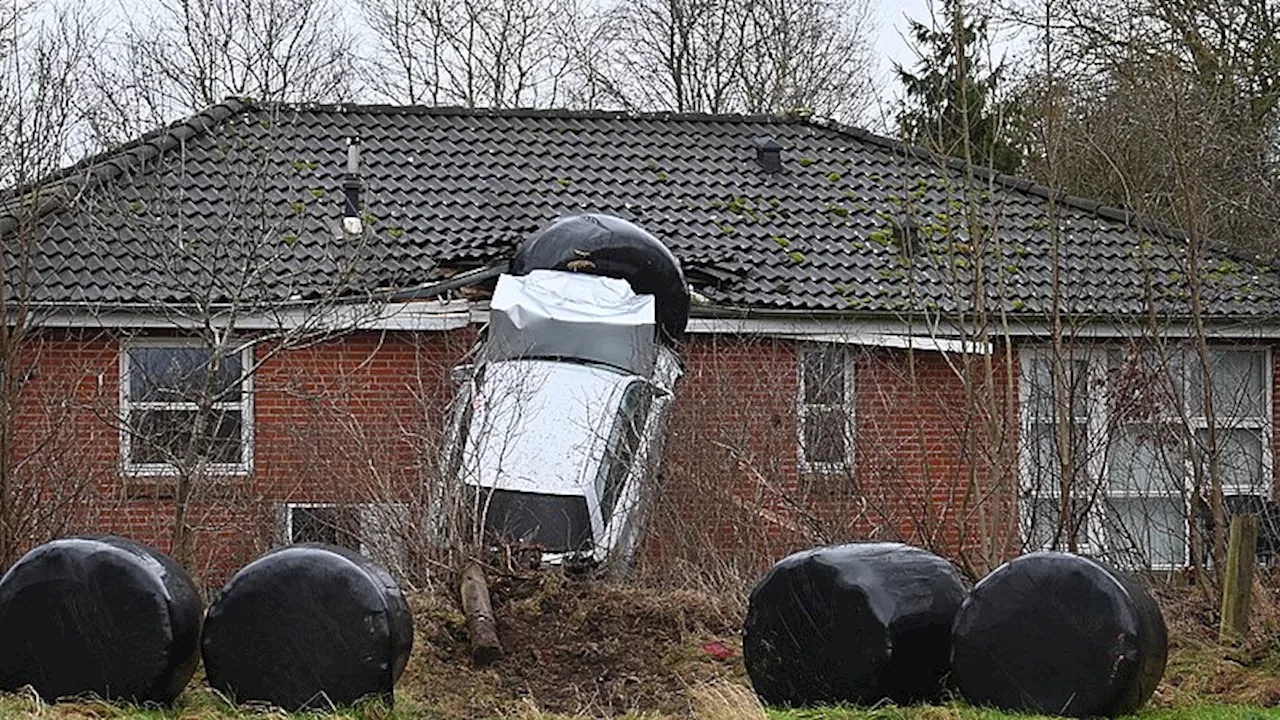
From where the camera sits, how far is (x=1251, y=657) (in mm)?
11438

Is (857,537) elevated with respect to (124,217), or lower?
lower

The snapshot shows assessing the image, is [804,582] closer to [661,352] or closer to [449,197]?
[661,352]

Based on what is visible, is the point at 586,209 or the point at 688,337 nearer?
the point at 688,337

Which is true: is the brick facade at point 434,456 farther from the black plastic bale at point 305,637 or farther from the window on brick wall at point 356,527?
the black plastic bale at point 305,637

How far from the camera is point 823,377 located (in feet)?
55.4

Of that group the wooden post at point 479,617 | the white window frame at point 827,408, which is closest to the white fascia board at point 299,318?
the white window frame at point 827,408

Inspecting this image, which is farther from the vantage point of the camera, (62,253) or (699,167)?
(699,167)

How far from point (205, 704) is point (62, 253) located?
30.3ft

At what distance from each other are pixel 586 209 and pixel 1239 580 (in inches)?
385

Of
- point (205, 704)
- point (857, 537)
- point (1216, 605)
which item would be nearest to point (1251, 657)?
point (1216, 605)

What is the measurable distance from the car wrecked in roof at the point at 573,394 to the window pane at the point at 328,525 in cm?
121

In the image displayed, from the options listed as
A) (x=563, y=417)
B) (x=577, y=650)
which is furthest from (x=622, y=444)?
(x=577, y=650)

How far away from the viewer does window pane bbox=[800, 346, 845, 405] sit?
54.0ft

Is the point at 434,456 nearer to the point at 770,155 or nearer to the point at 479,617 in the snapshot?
the point at 479,617
